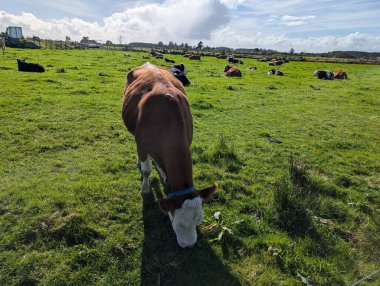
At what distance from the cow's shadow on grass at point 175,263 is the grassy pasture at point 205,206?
16 millimetres

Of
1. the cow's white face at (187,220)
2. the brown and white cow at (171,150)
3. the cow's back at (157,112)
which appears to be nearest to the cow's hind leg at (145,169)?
the brown and white cow at (171,150)

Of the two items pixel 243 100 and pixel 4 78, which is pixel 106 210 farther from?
pixel 4 78

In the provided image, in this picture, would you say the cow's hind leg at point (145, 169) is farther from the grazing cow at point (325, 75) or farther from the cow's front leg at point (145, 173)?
the grazing cow at point (325, 75)

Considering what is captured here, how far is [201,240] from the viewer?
16.3ft

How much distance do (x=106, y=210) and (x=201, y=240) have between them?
5.84 feet

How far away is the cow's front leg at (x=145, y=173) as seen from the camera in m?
5.85

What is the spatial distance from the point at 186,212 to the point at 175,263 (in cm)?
86

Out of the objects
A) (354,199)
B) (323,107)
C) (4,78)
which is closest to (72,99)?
(4,78)

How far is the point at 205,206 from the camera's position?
5855 millimetres

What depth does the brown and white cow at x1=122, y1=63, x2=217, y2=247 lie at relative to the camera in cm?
416

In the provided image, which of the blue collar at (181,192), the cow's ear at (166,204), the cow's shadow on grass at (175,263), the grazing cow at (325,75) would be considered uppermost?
the grazing cow at (325,75)

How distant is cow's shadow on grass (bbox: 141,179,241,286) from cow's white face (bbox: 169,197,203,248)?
0.25 m

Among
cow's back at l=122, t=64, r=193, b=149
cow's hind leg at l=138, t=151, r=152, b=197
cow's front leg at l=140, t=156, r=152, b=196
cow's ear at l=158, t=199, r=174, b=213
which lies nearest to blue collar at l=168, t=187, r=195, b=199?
cow's ear at l=158, t=199, r=174, b=213

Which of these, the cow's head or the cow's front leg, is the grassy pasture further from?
the cow's head
